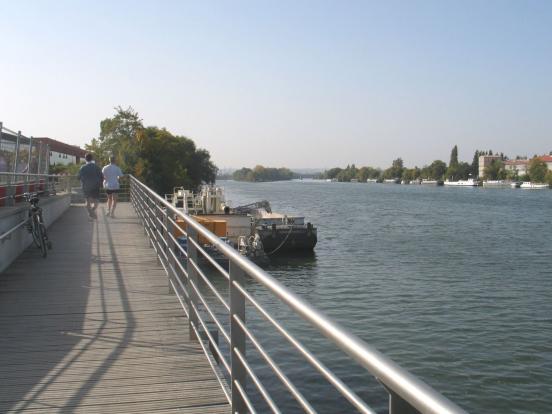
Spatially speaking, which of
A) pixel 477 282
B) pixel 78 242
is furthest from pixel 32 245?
pixel 477 282

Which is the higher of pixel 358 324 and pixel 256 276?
pixel 256 276

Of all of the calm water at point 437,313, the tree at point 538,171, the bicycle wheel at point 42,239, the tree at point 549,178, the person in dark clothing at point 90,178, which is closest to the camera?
the bicycle wheel at point 42,239

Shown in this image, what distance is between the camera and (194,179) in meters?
90.6

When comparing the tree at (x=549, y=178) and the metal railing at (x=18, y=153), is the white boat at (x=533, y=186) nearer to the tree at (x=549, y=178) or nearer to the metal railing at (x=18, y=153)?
the tree at (x=549, y=178)

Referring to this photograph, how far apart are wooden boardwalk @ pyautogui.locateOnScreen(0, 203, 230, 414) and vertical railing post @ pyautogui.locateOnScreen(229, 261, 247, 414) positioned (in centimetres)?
38

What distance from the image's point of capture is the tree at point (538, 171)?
176250 mm

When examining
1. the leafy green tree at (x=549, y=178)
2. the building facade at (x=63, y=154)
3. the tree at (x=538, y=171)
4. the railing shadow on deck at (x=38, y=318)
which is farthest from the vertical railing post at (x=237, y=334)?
the tree at (x=538, y=171)

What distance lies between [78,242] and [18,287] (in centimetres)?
412

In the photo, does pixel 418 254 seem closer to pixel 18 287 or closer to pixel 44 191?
pixel 44 191

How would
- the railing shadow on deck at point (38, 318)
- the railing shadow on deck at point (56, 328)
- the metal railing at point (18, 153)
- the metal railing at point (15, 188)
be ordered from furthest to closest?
1. the metal railing at point (18, 153)
2. the metal railing at point (15, 188)
3. the railing shadow on deck at point (38, 318)
4. the railing shadow on deck at point (56, 328)

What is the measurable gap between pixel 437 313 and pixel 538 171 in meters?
175

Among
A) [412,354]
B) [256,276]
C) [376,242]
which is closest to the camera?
[256,276]

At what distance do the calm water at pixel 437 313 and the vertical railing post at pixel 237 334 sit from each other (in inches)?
313

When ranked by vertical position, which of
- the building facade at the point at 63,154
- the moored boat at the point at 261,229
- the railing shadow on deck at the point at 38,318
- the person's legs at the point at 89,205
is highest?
the building facade at the point at 63,154
